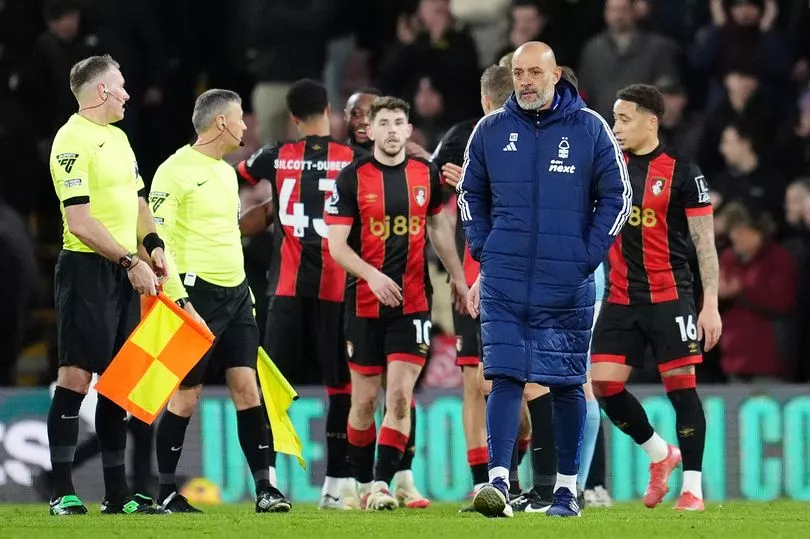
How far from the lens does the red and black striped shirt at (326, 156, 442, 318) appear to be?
1069cm

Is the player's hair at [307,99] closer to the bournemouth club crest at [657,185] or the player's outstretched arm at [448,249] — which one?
the player's outstretched arm at [448,249]

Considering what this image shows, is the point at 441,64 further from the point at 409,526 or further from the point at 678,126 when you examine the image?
the point at 409,526

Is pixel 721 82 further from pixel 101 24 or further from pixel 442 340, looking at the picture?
pixel 101 24

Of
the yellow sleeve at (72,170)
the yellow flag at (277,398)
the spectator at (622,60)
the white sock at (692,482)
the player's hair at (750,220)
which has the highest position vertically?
the spectator at (622,60)

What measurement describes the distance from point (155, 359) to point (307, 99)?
8.18 ft

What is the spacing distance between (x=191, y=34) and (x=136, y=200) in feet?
24.1

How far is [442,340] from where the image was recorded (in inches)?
585

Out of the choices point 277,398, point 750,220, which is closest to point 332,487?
point 277,398

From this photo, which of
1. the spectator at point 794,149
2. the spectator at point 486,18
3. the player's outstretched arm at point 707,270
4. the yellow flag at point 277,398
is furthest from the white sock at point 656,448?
the spectator at point 486,18

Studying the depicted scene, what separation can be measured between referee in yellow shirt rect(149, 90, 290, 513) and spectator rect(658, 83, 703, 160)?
5951mm

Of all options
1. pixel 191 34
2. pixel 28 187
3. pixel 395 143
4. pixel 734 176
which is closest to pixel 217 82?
pixel 191 34

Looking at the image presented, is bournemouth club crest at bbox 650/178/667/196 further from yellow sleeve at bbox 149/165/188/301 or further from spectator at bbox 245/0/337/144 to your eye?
spectator at bbox 245/0/337/144

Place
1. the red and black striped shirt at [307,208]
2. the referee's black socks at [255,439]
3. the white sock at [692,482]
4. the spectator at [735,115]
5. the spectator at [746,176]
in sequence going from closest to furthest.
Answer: the referee's black socks at [255,439], the white sock at [692,482], the red and black striped shirt at [307,208], the spectator at [746,176], the spectator at [735,115]

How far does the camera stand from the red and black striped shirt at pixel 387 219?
35.1 feet
